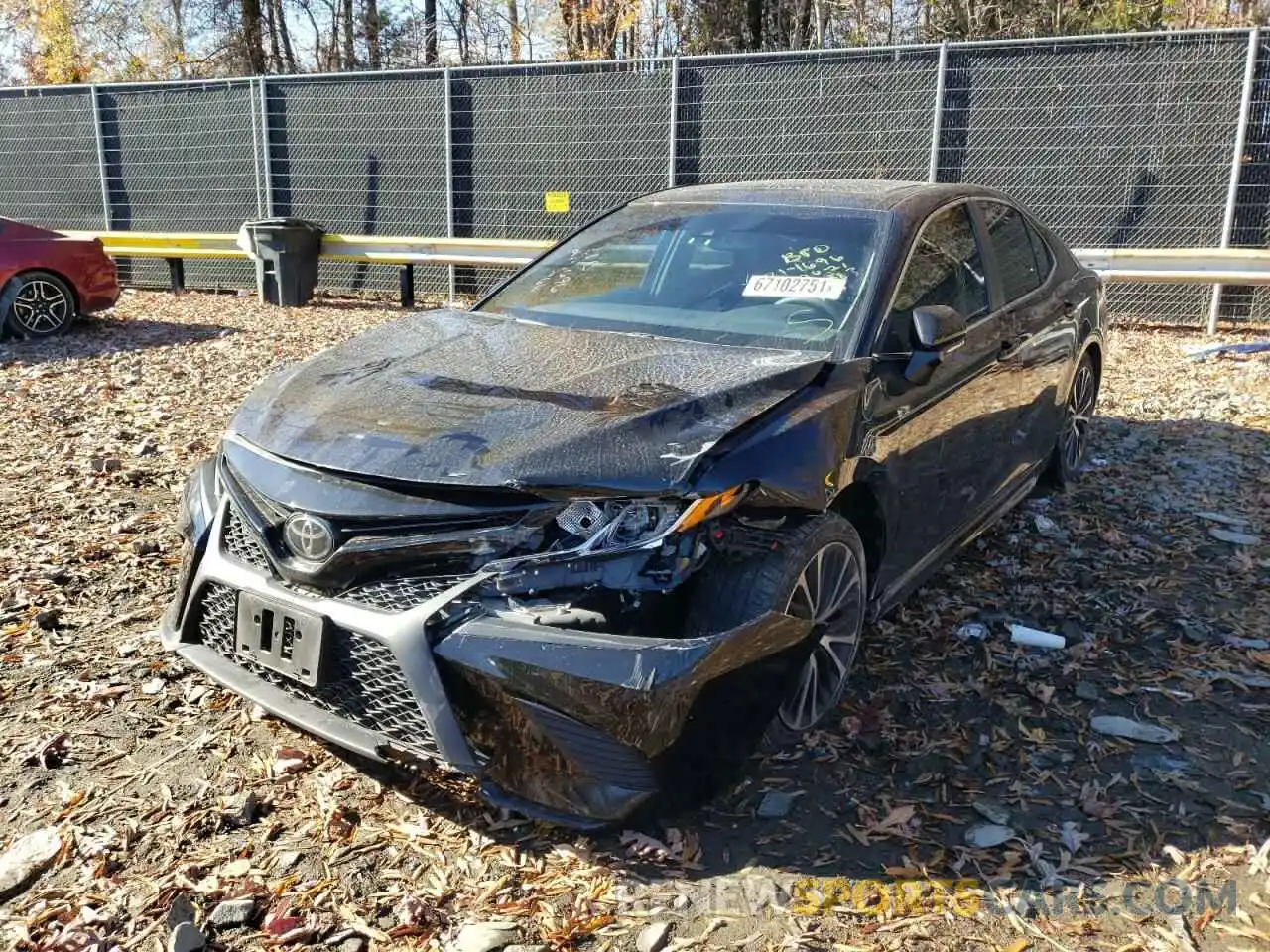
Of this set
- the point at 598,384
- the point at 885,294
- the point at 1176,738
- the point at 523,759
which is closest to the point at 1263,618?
the point at 1176,738

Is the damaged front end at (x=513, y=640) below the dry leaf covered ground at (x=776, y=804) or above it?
above

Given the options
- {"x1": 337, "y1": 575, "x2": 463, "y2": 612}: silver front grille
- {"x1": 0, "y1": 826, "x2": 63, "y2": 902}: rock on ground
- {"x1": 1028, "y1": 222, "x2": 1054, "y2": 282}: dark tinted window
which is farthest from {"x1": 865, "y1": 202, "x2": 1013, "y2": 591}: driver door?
{"x1": 0, "y1": 826, "x2": 63, "y2": 902}: rock on ground

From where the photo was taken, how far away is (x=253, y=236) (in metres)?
12.0

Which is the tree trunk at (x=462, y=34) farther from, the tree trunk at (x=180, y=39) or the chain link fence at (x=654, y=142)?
the chain link fence at (x=654, y=142)

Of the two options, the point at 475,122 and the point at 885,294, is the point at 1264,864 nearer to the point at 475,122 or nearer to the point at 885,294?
the point at 885,294

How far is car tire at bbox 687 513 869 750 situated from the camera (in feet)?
8.86

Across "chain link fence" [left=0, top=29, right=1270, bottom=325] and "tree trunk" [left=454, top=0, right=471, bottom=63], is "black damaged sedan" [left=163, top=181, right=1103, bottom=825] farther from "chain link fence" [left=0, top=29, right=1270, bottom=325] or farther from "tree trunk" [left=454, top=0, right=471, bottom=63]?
"tree trunk" [left=454, top=0, right=471, bottom=63]

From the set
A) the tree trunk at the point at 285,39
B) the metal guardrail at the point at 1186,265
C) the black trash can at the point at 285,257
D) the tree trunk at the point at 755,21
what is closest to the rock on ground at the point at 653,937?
the metal guardrail at the point at 1186,265

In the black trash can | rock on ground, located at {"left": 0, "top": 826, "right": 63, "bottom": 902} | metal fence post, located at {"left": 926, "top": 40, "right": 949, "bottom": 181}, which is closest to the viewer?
rock on ground, located at {"left": 0, "top": 826, "right": 63, "bottom": 902}

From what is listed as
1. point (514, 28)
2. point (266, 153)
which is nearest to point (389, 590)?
point (266, 153)

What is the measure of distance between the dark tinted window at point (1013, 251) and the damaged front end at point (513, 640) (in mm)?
2447

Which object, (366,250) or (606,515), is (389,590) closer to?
(606,515)

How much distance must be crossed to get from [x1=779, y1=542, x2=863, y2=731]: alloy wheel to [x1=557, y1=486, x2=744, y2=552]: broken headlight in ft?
1.54

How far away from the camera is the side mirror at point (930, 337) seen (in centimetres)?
342
